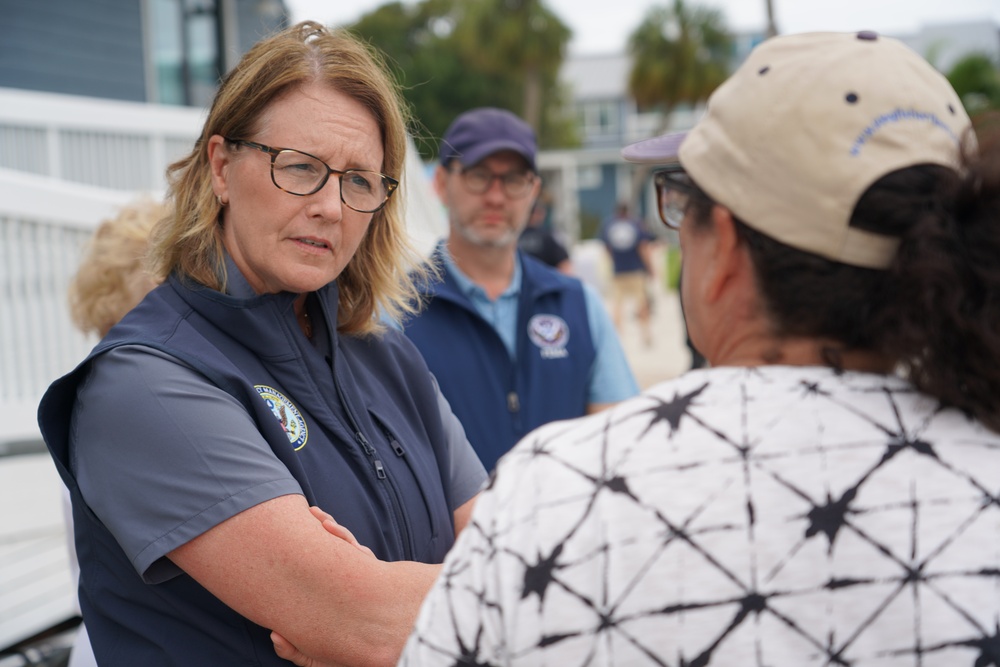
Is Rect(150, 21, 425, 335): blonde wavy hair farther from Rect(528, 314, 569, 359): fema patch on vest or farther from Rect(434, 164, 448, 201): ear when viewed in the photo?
Rect(434, 164, 448, 201): ear

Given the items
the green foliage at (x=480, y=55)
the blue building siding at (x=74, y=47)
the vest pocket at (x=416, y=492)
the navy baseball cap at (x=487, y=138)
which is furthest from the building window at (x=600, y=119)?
the vest pocket at (x=416, y=492)

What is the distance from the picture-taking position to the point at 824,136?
47.8 inches

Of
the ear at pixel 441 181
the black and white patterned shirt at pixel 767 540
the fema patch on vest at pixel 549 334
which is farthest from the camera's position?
the ear at pixel 441 181

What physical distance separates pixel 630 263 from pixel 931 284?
50.4ft

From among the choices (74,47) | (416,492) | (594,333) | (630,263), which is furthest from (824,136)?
(630,263)

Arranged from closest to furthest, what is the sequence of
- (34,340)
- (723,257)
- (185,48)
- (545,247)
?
(723,257) < (34,340) < (545,247) < (185,48)

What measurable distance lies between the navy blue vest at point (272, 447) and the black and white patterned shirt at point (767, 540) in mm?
760

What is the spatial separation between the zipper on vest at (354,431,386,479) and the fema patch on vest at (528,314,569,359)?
5.65ft

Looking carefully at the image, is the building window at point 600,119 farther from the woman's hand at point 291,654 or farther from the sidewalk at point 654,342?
the woman's hand at point 291,654

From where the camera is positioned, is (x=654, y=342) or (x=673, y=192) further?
(x=654, y=342)

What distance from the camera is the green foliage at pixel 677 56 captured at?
175 feet

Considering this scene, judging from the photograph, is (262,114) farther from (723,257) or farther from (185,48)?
(185,48)

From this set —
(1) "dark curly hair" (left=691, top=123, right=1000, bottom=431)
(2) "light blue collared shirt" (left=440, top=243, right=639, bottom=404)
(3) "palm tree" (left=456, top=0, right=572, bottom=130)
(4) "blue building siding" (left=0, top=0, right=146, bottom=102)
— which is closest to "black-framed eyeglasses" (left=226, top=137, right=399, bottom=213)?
(1) "dark curly hair" (left=691, top=123, right=1000, bottom=431)

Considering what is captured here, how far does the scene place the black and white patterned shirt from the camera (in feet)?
3.84
